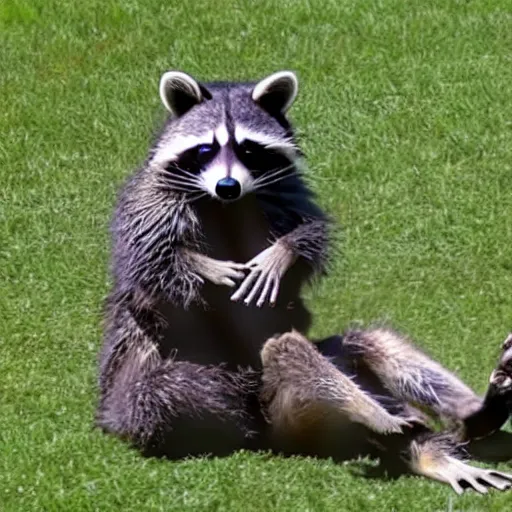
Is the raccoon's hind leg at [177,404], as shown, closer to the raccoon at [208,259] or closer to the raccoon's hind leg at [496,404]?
the raccoon at [208,259]

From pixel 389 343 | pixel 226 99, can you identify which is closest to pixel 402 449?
pixel 389 343

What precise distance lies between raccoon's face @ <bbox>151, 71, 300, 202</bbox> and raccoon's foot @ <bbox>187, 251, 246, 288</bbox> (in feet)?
0.84

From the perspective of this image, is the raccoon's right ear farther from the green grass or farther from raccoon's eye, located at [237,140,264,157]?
the green grass

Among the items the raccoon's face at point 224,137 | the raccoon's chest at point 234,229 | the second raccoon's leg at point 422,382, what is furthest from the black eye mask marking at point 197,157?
the second raccoon's leg at point 422,382

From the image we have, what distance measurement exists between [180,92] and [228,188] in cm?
52

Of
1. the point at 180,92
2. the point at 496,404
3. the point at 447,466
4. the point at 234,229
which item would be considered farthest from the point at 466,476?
the point at 180,92

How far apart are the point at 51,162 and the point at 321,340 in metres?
3.32

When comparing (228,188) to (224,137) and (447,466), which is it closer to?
(224,137)

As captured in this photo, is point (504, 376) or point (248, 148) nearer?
point (504, 376)

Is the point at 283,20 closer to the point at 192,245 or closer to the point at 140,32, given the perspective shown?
the point at 140,32

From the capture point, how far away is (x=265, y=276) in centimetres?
570

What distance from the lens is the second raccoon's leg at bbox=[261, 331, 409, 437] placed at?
5.52 meters

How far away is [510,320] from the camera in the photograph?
7020 millimetres

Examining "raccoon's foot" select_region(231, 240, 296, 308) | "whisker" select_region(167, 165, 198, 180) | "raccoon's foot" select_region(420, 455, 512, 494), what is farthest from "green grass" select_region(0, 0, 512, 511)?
"whisker" select_region(167, 165, 198, 180)
